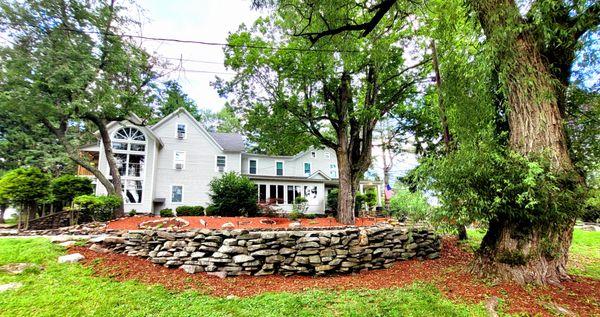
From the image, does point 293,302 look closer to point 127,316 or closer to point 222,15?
point 127,316

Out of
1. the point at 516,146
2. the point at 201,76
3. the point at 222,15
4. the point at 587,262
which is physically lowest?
the point at 587,262

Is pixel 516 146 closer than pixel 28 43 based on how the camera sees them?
Yes

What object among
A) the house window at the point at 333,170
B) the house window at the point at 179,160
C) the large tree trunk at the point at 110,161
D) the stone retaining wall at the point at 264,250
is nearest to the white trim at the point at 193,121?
the house window at the point at 179,160

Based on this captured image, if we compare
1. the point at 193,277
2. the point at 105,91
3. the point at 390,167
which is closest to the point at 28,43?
the point at 105,91

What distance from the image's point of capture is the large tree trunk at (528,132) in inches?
160

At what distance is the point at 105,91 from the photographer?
40.2ft

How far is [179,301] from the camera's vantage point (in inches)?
165

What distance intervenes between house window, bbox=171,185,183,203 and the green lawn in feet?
43.3

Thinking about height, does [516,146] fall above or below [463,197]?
above

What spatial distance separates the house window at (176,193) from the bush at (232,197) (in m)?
5.17

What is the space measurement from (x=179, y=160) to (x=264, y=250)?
14.4m

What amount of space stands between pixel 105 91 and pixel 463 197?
1447 centimetres

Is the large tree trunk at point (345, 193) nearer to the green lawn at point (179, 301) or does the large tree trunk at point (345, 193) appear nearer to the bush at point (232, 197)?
the bush at point (232, 197)

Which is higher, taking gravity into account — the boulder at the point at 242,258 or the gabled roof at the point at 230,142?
the gabled roof at the point at 230,142
